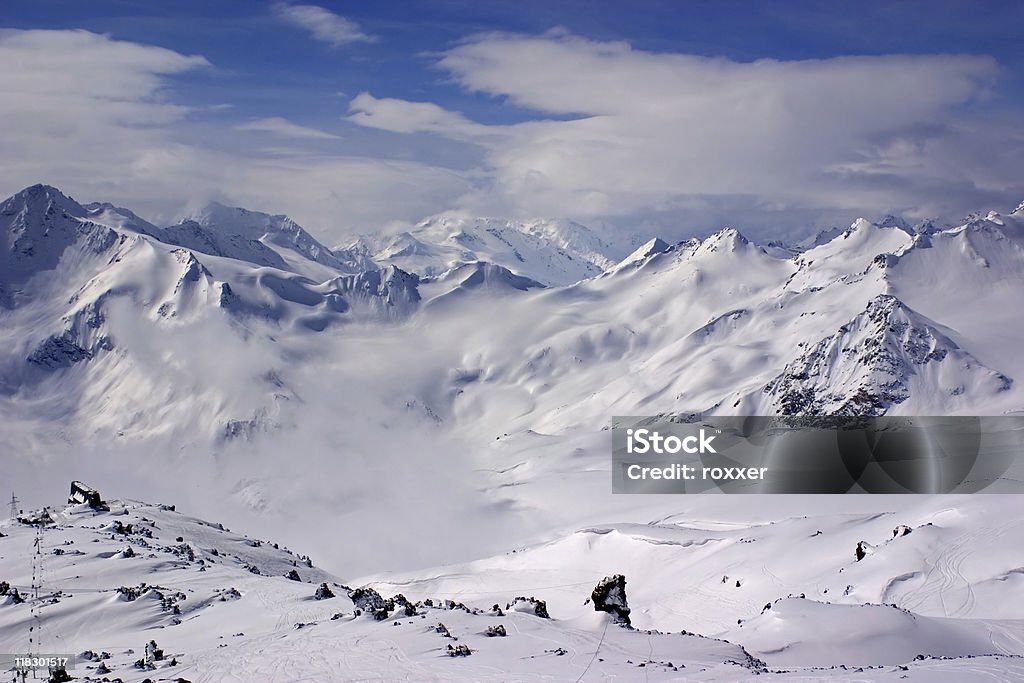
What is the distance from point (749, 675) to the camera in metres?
23.4

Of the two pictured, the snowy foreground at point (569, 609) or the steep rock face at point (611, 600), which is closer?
the snowy foreground at point (569, 609)

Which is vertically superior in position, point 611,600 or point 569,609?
point 611,600

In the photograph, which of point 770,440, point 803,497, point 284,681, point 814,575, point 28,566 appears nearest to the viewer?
point 284,681

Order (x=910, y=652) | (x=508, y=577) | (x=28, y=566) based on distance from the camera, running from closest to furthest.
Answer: (x=910, y=652)
(x=28, y=566)
(x=508, y=577)

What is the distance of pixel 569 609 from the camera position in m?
62.1

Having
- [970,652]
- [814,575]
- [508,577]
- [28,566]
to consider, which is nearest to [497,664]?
[970,652]

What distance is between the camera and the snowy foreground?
85.4ft

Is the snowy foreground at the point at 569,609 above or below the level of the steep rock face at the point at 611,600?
below

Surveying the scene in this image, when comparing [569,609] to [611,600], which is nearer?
[611,600]

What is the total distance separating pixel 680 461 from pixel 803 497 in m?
60.7

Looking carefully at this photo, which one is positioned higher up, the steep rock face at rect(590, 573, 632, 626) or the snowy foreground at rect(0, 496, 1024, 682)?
the steep rock face at rect(590, 573, 632, 626)

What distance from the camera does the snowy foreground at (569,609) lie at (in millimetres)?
26016

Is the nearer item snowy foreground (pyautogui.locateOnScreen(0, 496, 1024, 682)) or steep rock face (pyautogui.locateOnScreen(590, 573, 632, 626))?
snowy foreground (pyautogui.locateOnScreen(0, 496, 1024, 682))

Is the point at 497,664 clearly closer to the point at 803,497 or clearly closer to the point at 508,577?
the point at 508,577
